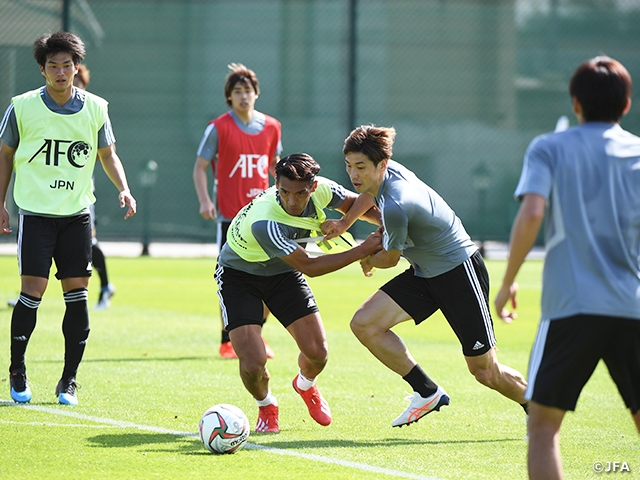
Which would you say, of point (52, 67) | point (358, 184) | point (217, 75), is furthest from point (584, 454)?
point (217, 75)

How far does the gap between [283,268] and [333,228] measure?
0.40 m

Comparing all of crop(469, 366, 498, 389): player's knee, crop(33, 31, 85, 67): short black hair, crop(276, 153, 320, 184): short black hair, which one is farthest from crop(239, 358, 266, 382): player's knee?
crop(33, 31, 85, 67): short black hair

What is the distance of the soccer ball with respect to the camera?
16.0 feet

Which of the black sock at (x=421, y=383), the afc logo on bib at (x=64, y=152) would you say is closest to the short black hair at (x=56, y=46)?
the afc logo on bib at (x=64, y=152)

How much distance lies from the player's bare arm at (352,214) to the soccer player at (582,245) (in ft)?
7.14

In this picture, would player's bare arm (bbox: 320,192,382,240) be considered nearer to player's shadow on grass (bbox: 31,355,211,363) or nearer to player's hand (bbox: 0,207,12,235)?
player's hand (bbox: 0,207,12,235)

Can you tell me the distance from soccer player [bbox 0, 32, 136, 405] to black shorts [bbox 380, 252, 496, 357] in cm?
194

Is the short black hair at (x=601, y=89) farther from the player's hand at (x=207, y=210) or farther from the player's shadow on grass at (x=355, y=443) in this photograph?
Result: the player's hand at (x=207, y=210)

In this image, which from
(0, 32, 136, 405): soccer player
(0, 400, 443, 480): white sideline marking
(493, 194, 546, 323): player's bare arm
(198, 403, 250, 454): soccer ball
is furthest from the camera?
(0, 32, 136, 405): soccer player

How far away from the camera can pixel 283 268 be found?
575 cm

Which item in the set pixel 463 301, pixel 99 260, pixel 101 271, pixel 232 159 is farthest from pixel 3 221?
pixel 101 271

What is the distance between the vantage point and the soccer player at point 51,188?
5.96 m

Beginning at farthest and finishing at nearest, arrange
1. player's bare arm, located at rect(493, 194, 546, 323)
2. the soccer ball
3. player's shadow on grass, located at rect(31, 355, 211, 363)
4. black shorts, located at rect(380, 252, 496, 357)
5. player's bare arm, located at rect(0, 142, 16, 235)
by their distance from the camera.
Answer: player's shadow on grass, located at rect(31, 355, 211, 363), player's bare arm, located at rect(0, 142, 16, 235), black shorts, located at rect(380, 252, 496, 357), the soccer ball, player's bare arm, located at rect(493, 194, 546, 323)

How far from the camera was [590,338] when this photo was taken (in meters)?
3.48
